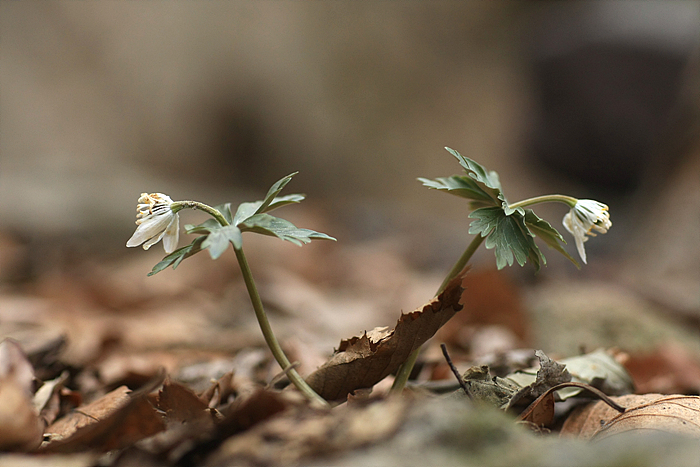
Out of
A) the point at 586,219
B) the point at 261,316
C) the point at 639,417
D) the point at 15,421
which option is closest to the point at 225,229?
the point at 261,316

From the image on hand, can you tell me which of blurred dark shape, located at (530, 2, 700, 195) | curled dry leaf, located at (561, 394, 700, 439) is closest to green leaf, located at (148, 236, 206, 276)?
curled dry leaf, located at (561, 394, 700, 439)

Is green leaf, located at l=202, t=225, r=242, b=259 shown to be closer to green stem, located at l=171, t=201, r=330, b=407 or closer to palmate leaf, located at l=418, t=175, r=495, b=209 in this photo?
green stem, located at l=171, t=201, r=330, b=407

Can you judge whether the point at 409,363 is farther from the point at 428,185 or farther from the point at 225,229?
the point at 225,229

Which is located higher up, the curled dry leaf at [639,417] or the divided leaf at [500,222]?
the divided leaf at [500,222]

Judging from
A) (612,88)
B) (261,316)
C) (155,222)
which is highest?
(612,88)

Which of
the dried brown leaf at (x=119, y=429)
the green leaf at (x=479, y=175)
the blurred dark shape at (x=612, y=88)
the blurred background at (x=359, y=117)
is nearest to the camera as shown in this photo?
the dried brown leaf at (x=119, y=429)

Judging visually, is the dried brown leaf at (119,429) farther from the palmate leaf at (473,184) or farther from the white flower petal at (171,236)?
the palmate leaf at (473,184)

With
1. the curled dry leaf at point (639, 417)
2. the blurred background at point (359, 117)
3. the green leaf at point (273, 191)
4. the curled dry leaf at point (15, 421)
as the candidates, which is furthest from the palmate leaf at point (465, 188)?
the blurred background at point (359, 117)
